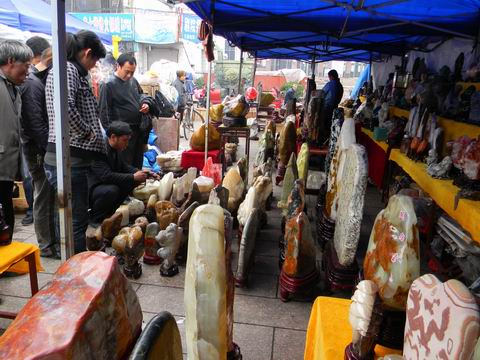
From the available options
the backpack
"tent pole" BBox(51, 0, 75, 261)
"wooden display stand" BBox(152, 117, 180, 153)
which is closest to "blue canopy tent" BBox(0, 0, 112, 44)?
the backpack

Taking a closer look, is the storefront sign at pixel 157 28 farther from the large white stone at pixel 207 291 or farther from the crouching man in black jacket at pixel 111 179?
the large white stone at pixel 207 291

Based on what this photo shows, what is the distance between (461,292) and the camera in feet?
3.05

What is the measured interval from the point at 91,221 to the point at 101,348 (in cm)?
301

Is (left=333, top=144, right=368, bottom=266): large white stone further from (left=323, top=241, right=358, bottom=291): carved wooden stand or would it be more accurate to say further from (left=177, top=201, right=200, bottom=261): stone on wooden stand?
(left=177, top=201, right=200, bottom=261): stone on wooden stand

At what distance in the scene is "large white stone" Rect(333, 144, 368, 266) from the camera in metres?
2.11

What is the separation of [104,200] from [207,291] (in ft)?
8.36

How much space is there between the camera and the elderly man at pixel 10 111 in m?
2.56

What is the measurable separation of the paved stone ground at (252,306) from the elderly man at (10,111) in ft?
1.59

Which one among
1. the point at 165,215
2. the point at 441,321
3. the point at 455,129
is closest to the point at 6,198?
the point at 165,215

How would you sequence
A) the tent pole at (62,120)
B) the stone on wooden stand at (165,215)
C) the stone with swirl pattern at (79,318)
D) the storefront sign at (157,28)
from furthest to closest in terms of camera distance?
the storefront sign at (157,28) → the stone on wooden stand at (165,215) → the tent pole at (62,120) → the stone with swirl pattern at (79,318)

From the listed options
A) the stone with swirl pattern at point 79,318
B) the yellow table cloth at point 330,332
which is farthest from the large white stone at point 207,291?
the yellow table cloth at point 330,332

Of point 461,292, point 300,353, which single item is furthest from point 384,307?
point 300,353

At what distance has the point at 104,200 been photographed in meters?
3.59

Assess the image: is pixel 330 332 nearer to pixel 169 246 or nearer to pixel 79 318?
pixel 79 318
